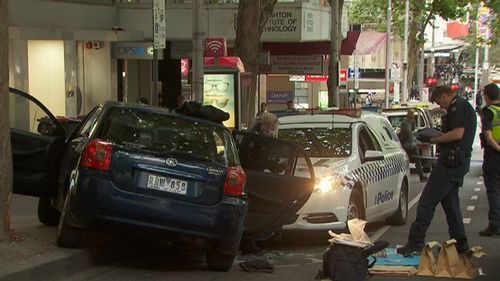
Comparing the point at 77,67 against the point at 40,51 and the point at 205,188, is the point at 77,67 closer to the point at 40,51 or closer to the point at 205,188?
the point at 40,51

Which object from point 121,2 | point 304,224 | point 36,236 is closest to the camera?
point 36,236

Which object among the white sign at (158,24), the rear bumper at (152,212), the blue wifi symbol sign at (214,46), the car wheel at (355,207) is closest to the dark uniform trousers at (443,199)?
the car wheel at (355,207)

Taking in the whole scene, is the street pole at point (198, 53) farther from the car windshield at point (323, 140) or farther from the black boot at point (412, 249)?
the black boot at point (412, 249)

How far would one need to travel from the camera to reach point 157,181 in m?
7.09

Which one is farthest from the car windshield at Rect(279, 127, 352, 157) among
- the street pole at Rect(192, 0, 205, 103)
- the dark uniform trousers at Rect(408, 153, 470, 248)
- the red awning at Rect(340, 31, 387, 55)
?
the red awning at Rect(340, 31, 387, 55)

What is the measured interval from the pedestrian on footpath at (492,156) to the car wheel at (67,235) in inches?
206

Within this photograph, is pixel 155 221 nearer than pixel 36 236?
Yes

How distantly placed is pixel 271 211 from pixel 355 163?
192 cm

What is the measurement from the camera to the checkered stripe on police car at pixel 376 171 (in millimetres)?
9469

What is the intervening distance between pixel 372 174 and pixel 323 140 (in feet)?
2.65

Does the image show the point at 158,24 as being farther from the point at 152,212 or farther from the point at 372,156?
the point at 152,212

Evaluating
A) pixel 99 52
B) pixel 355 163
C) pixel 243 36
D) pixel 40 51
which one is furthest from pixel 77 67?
pixel 355 163

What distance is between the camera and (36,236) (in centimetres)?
794

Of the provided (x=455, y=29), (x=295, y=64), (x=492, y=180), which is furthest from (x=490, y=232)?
(x=455, y=29)
